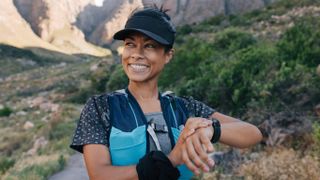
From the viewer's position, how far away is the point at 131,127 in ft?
7.07

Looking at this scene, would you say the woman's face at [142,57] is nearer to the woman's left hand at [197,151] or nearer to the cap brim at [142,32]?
the cap brim at [142,32]

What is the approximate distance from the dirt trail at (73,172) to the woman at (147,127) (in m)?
7.17

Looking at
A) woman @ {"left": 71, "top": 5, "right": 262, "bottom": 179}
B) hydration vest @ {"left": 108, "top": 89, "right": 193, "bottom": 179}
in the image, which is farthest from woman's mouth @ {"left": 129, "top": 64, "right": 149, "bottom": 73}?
hydration vest @ {"left": 108, "top": 89, "right": 193, "bottom": 179}

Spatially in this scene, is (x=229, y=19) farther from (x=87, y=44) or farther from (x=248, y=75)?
(x=87, y=44)

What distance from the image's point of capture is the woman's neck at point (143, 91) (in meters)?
2.41

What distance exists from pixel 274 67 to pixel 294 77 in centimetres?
217

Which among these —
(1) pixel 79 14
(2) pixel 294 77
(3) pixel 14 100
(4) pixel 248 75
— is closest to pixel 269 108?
(2) pixel 294 77

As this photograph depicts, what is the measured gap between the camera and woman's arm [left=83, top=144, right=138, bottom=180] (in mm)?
1943

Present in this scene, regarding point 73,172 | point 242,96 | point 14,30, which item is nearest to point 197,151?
point 73,172

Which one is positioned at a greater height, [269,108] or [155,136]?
[155,136]

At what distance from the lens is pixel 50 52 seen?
108750 millimetres

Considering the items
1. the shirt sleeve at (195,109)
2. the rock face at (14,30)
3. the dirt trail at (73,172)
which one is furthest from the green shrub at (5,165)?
the rock face at (14,30)

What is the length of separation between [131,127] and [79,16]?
14678cm

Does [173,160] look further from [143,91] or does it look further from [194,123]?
[143,91]
